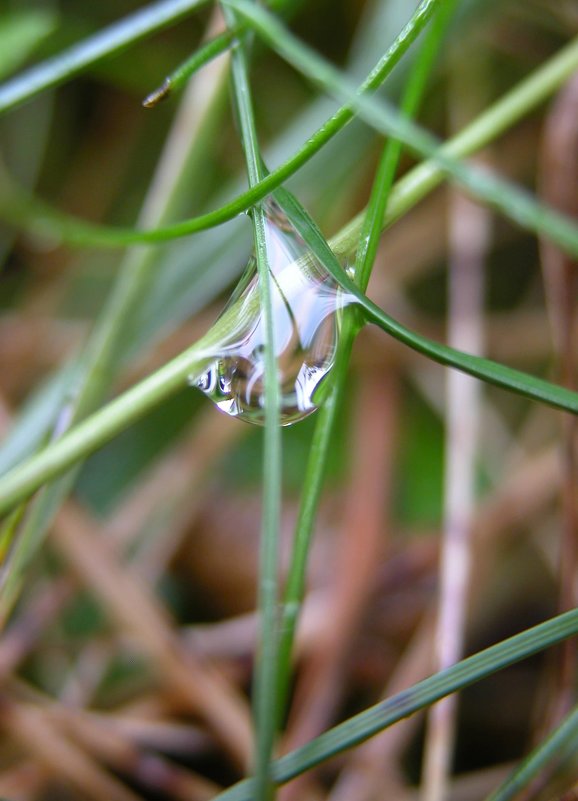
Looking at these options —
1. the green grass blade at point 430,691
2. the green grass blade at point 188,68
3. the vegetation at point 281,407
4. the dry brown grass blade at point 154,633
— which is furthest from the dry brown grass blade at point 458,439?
the green grass blade at point 188,68

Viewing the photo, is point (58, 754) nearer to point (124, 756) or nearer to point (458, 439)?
point (124, 756)

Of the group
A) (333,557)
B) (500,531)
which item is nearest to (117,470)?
(333,557)

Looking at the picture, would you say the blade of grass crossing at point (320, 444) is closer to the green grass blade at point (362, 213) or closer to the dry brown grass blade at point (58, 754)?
the green grass blade at point (362, 213)

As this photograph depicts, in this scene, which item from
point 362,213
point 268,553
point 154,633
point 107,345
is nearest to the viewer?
point 268,553

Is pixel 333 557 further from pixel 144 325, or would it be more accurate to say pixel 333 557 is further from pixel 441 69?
pixel 441 69

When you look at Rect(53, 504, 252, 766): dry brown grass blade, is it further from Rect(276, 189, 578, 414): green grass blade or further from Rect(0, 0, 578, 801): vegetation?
Rect(276, 189, 578, 414): green grass blade

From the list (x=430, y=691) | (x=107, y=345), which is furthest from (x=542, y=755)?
(x=107, y=345)
